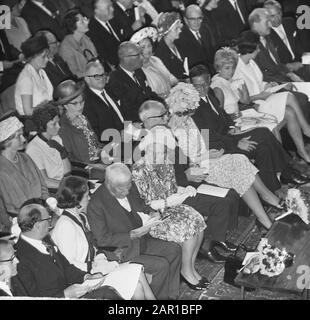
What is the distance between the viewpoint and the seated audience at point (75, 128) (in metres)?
6.32

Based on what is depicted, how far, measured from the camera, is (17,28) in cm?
702

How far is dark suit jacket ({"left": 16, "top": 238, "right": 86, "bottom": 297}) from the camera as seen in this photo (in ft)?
16.8

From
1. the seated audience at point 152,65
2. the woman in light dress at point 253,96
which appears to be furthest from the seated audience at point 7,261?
the woman in light dress at point 253,96

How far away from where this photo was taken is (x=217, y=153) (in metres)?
6.72

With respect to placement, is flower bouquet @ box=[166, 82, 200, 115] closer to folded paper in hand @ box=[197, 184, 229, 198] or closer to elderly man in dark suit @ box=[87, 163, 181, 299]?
folded paper in hand @ box=[197, 184, 229, 198]

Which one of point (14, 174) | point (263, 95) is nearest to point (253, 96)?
point (263, 95)

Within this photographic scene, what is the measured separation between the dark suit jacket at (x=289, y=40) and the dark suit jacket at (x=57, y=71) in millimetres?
2780

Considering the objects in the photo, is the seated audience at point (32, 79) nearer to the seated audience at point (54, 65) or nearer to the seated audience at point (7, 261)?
the seated audience at point (54, 65)

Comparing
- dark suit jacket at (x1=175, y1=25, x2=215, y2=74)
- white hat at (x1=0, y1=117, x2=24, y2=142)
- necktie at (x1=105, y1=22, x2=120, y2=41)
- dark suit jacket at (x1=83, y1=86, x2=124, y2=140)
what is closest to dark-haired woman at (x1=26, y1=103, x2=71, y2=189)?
white hat at (x1=0, y1=117, x2=24, y2=142)

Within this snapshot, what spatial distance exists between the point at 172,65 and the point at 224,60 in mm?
721

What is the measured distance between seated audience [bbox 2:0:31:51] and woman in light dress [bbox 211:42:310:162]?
205 centimetres
